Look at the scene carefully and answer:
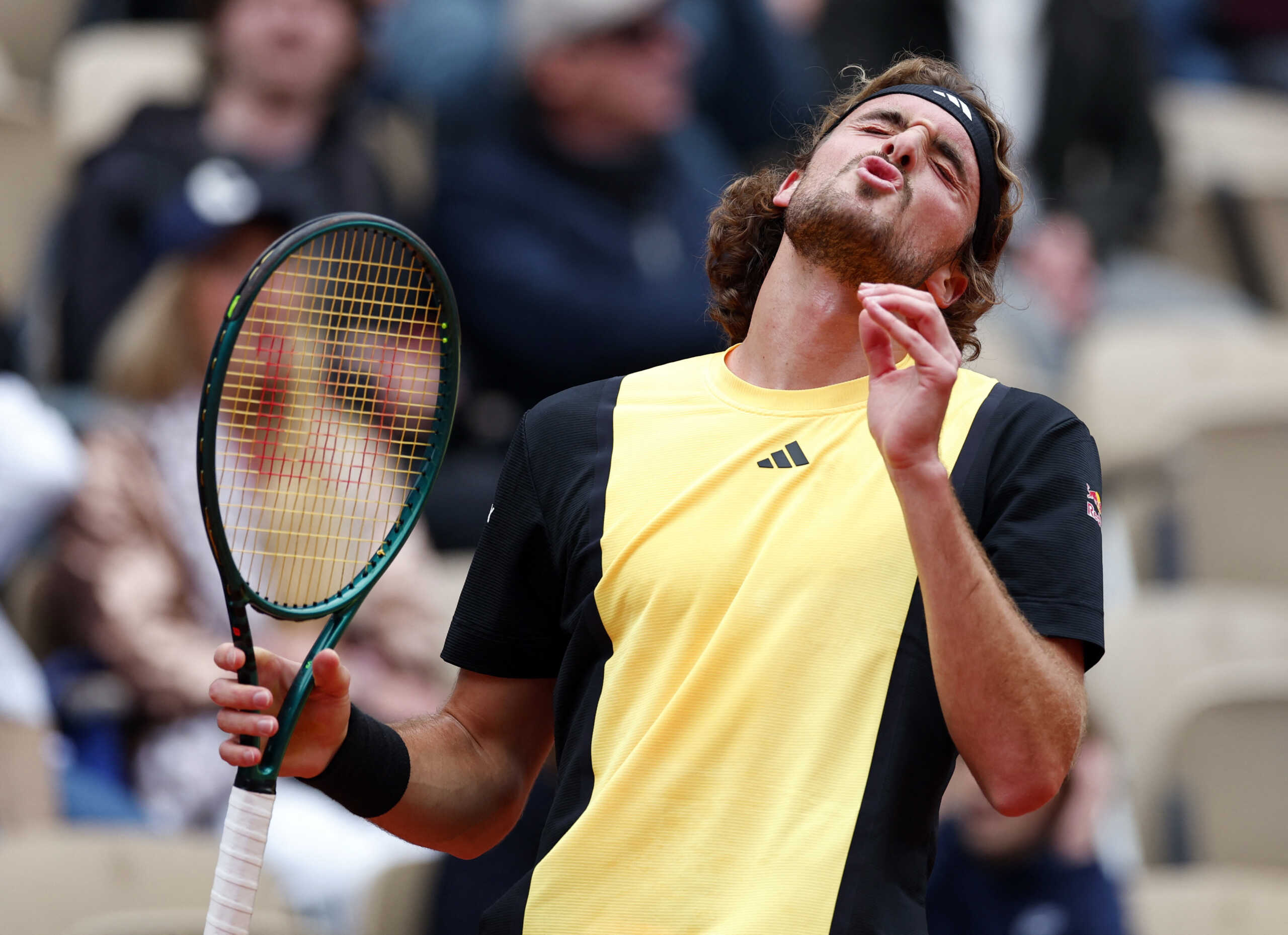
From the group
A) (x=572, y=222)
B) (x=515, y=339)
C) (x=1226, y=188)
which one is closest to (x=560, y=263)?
(x=572, y=222)

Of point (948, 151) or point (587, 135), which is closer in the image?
point (948, 151)

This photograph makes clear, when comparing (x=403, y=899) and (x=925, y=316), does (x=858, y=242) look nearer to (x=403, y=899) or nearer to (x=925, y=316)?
(x=925, y=316)

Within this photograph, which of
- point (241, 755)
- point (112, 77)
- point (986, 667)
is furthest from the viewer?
point (112, 77)

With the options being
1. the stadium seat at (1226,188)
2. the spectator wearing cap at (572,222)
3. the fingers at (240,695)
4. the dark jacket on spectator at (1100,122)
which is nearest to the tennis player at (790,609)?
the fingers at (240,695)

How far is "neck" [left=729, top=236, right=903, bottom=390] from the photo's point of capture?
6.82 feet

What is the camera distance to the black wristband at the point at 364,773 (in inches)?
81.5

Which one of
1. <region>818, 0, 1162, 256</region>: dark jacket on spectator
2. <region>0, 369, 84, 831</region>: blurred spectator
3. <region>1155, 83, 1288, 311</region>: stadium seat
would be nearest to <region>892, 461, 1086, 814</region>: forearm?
<region>0, 369, 84, 831</region>: blurred spectator

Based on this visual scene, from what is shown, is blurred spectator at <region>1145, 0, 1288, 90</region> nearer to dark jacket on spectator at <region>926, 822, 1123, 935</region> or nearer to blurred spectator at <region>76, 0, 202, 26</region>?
blurred spectator at <region>76, 0, 202, 26</region>

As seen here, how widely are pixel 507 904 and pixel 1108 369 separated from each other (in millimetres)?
4683

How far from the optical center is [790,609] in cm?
187

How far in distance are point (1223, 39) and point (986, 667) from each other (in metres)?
7.59

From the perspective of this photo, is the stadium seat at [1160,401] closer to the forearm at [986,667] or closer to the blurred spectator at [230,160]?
the blurred spectator at [230,160]

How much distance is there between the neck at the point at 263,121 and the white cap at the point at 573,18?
85cm

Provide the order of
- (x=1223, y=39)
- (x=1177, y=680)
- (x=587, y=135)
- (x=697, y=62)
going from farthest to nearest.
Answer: (x=1223, y=39), (x=697, y=62), (x=587, y=135), (x=1177, y=680)
